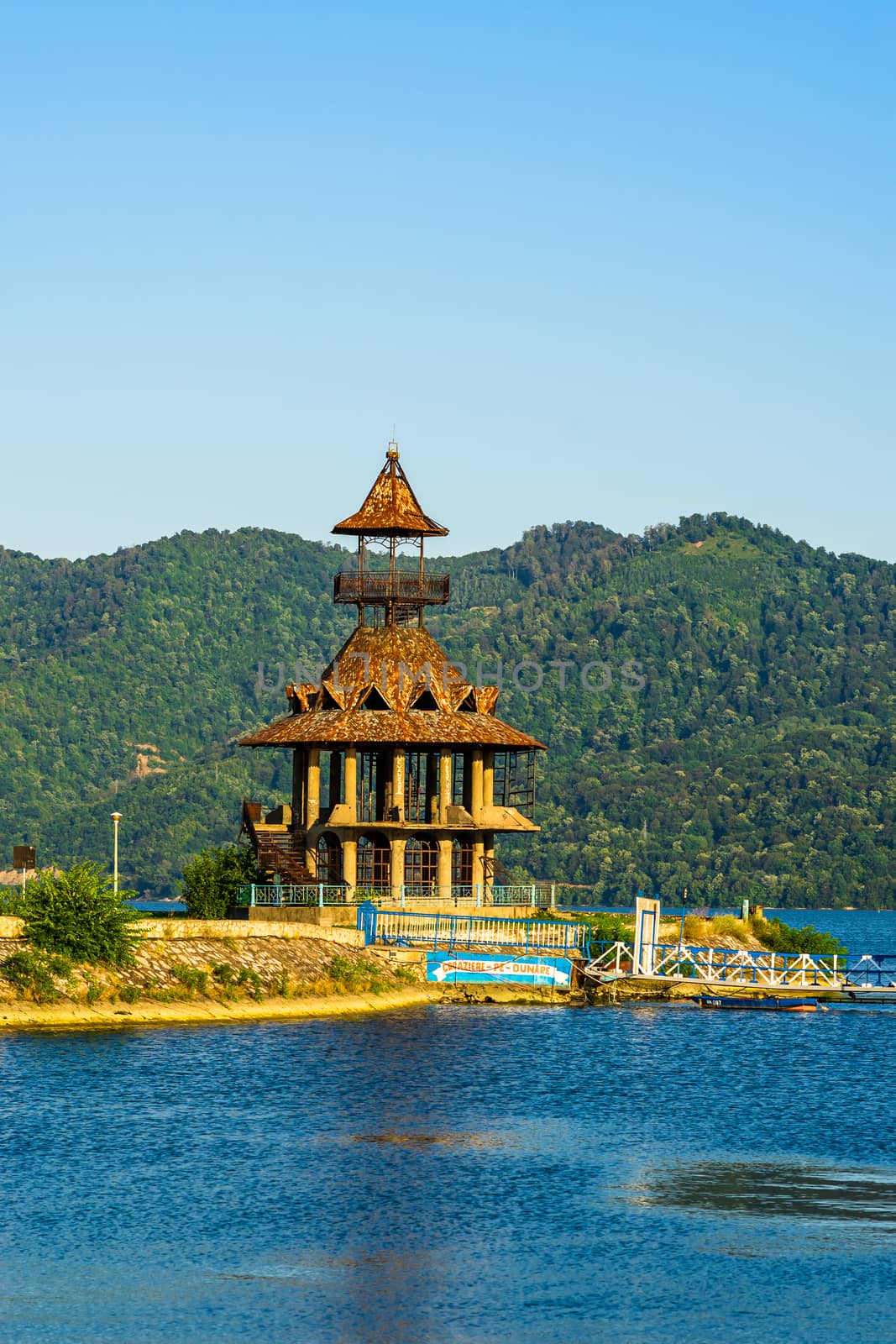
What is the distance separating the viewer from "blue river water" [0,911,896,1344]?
139 ft

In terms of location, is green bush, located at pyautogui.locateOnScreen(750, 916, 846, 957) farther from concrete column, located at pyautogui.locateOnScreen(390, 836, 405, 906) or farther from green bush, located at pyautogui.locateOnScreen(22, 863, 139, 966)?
green bush, located at pyautogui.locateOnScreen(22, 863, 139, 966)

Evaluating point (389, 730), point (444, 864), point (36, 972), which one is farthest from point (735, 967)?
point (36, 972)

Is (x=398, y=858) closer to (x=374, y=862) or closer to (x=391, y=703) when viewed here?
(x=374, y=862)

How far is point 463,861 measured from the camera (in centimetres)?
9619

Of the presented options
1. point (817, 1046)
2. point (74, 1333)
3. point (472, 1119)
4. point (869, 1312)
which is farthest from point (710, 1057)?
point (74, 1333)

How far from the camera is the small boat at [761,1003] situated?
89.8 metres

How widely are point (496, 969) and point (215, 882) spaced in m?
14.4

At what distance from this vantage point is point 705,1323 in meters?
42.1

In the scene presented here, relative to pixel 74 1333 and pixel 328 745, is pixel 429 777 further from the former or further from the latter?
pixel 74 1333

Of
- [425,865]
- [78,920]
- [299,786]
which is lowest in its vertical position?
[78,920]

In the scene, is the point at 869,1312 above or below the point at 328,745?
below

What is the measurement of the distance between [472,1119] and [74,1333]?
2349 centimetres

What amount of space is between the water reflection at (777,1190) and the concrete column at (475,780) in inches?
1535

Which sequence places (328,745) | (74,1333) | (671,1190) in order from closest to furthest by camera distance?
(74,1333) < (671,1190) < (328,745)
